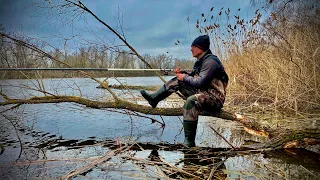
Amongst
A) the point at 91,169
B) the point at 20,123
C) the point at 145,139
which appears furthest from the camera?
the point at 20,123

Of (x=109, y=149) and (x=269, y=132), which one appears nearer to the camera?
(x=109, y=149)

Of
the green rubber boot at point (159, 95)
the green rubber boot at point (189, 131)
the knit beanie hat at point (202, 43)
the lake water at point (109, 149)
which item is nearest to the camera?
the lake water at point (109, 149)

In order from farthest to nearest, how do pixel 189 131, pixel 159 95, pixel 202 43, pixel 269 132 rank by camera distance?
1. pixel 159 95
2. pixel 269 132
3. pixel 202 43
4. pixel 189 131

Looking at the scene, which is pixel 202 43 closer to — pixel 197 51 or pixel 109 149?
pixel 197 51

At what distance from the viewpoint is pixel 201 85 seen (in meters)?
3.48

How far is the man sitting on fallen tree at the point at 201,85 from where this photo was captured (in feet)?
11.4

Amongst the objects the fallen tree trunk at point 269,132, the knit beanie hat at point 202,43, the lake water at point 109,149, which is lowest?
the lake water at point 109,149

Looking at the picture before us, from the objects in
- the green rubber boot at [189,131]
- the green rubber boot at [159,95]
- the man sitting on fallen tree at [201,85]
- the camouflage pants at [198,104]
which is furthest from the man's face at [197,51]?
the green rubber boot at [189,131]

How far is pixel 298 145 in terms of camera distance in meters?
3.61

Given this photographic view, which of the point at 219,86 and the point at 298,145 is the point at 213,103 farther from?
the point at 298,145

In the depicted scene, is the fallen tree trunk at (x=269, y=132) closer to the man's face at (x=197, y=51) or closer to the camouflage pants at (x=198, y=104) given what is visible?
the camouflage pants at (x=198, y=104)

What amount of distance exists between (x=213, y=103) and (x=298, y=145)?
4.05 feet

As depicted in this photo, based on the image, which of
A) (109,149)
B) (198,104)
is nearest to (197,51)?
(198,104)

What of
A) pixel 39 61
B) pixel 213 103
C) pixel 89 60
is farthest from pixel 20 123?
pixel 213 103
